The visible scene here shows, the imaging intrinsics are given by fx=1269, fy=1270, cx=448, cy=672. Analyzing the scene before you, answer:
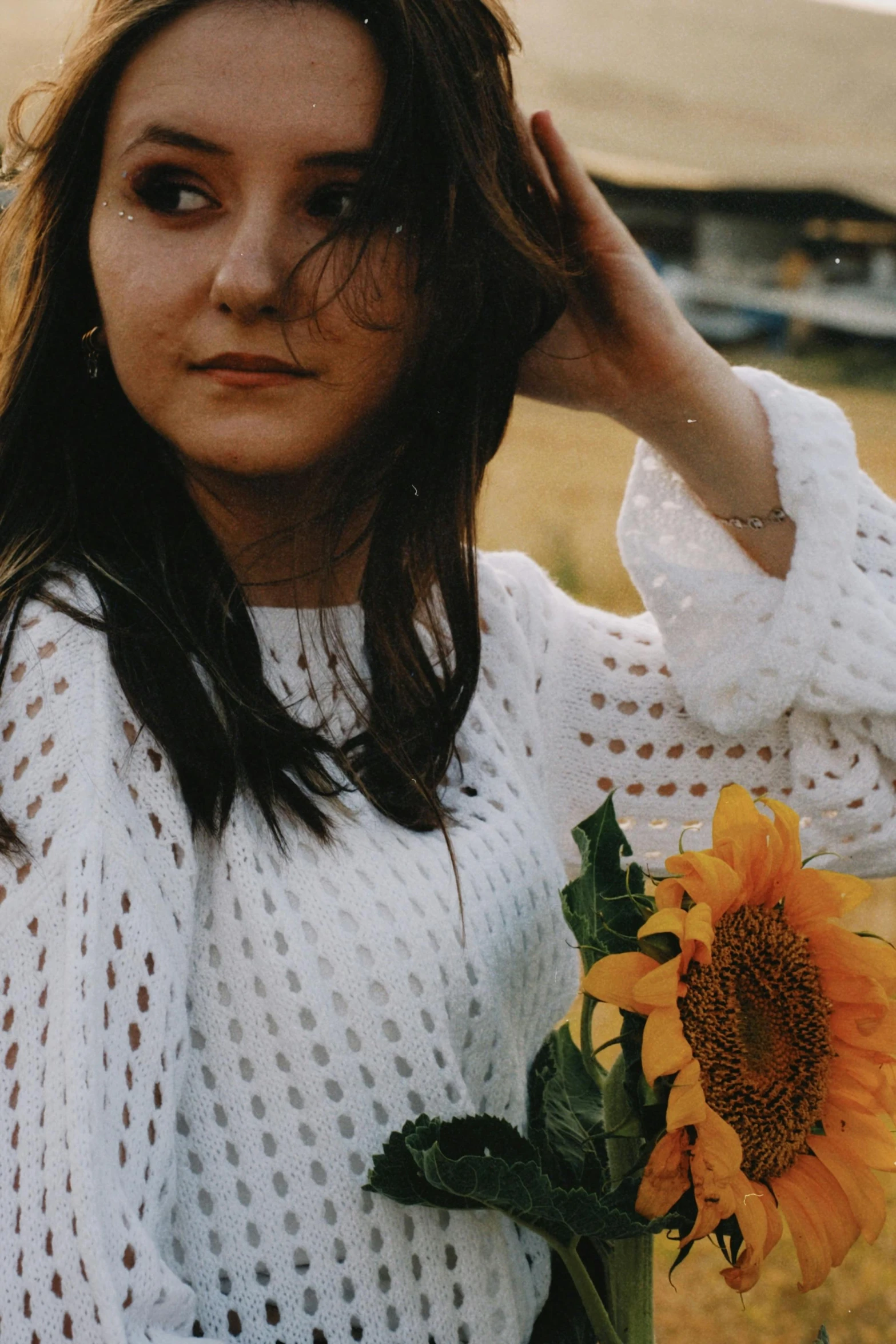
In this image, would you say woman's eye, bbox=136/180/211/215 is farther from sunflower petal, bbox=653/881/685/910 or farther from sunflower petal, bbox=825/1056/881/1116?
sunflower petal, bbox=825/1056/881/1116

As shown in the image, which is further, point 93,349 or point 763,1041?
point 93,349

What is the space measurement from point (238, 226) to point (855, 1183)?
25.7 inches

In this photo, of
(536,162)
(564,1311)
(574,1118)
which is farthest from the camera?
(536,162)

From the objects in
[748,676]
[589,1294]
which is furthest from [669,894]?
[748,676]

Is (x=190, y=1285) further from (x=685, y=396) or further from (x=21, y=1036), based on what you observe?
(x=685, y=396)

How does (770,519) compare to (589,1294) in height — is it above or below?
above

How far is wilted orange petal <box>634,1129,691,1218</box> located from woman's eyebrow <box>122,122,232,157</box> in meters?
0.62

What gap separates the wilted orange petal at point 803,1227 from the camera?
2.11 ft

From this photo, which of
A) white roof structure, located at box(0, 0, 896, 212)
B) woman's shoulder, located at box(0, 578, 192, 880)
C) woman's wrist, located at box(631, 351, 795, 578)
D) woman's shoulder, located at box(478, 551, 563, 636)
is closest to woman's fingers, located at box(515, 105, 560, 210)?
woman's wrist, located at box(631, 351, 795, 578)

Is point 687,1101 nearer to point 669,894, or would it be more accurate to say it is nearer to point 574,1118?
point 669,894

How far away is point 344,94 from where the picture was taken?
2.61 ft

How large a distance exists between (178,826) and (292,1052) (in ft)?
0.52

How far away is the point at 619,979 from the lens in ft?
2.01

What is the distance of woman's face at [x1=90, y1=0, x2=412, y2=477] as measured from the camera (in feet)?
2.54
